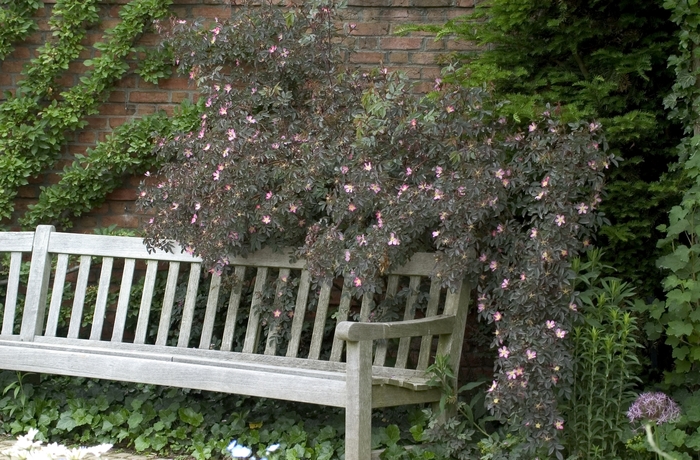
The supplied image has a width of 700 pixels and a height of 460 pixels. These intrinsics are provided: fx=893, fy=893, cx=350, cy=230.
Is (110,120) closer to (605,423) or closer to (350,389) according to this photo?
(350,389)

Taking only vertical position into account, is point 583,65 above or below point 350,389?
above

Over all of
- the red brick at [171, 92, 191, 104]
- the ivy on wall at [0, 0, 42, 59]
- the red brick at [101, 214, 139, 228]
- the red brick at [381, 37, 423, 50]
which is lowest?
the red brick at [101, 214, 139, 228]

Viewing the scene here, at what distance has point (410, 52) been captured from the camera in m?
4.96

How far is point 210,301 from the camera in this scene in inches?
174

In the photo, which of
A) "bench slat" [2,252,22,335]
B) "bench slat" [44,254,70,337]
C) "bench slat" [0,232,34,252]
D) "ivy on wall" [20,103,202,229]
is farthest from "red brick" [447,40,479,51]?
"bench slat" [2,252,22,335]

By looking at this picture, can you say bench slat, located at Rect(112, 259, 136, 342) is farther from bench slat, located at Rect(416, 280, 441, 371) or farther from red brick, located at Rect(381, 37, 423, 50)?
red brick, located at Rect(381, 37, 423, 50)

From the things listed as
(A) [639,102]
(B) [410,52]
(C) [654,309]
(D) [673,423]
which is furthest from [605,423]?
(B) [410,52]

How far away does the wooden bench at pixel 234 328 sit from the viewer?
3.62m

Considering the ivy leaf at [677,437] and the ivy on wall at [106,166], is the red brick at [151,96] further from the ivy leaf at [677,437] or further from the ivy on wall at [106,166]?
the ivy leaf at [677,437]

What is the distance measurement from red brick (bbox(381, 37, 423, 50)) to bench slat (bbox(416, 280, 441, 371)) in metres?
1.58

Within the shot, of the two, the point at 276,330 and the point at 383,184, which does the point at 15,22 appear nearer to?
the point at 276,330

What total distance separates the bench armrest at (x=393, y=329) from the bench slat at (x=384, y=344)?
368 millimetres

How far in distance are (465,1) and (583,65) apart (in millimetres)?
825

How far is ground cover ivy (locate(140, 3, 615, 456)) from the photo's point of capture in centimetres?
360
